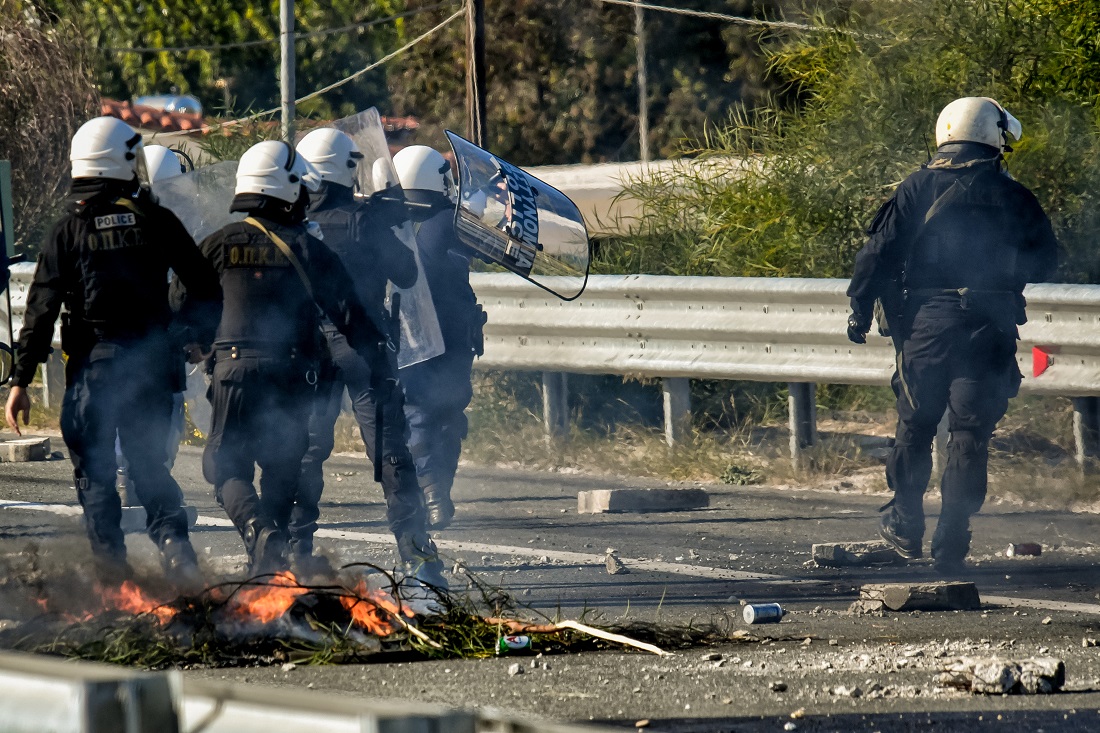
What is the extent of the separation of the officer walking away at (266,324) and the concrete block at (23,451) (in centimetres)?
427

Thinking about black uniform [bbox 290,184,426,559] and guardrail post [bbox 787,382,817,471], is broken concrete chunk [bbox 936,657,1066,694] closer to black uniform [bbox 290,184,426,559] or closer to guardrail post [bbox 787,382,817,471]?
black uniform [bbox 290,184,426,559]

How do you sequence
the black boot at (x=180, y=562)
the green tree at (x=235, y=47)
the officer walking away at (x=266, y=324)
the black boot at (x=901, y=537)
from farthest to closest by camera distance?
the green tree at (x=235, y=47), the black boot at (x=901, y=537), the officer walking away at (x=266, y=324), the black boot at (x=180, y=562)

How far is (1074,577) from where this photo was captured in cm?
652

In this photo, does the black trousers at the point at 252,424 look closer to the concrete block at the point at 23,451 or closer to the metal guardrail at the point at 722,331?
the metal guardrail at the point at 722,331

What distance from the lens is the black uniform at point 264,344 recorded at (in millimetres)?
6164

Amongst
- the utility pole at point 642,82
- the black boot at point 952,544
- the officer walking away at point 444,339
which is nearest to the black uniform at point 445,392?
the officer walking away at point 444,339

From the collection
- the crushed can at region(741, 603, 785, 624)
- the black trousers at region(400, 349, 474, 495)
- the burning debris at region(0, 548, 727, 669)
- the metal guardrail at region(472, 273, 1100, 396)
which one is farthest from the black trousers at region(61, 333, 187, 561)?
the metal guardrail at region(472, 273, 1100, 396)

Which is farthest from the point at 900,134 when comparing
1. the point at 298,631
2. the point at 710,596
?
the point at 298,631

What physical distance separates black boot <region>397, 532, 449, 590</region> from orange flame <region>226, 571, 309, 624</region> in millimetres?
831

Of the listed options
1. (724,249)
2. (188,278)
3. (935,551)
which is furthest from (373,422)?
(724,249)

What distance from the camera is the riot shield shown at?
6.80 metres

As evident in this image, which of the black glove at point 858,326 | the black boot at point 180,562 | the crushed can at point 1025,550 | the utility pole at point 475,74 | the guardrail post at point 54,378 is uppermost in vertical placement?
the utility pole at point 475,74

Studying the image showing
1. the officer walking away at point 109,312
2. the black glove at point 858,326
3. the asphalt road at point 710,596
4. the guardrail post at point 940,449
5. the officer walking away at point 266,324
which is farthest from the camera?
the guardrail post at point 940,449

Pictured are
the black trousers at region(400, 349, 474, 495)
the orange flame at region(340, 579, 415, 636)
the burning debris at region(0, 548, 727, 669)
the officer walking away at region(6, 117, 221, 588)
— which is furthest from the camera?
the black trousers at region(400, 349, 474, 495)
